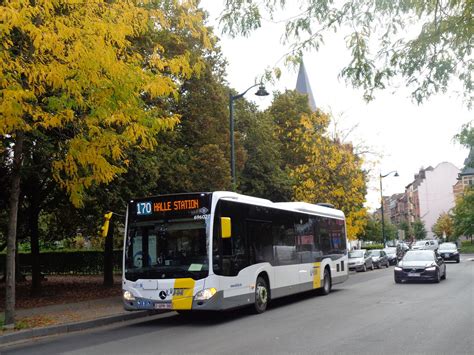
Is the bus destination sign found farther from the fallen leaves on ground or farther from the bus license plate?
the fallen leaves on ground

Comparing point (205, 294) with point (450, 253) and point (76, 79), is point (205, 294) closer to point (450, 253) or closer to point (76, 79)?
point (76, 79)

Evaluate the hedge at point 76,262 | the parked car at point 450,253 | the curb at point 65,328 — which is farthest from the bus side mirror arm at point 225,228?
the parked car at point 450,253

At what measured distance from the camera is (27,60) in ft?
37.6

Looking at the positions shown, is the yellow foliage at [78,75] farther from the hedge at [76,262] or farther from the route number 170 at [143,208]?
the hedge at [76,262]

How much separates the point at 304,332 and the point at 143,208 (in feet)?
16.3

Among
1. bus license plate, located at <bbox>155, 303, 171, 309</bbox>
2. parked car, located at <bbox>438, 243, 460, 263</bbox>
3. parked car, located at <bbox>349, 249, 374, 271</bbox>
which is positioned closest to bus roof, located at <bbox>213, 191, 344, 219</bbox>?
bus license plate, located at <bbox>155, 303, 171, 309</bbox>

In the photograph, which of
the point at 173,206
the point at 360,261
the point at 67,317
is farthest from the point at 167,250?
the point at 360,261

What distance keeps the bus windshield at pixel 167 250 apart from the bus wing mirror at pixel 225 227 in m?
0.43

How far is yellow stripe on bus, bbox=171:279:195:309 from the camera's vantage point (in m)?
11.9

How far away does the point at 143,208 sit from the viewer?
1291 centimetres

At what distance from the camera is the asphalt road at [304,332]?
885cm

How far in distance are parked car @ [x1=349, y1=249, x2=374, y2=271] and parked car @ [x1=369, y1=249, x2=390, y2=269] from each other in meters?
1.30

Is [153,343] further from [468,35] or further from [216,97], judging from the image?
[216,97]

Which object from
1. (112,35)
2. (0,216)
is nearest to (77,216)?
(0,216)
